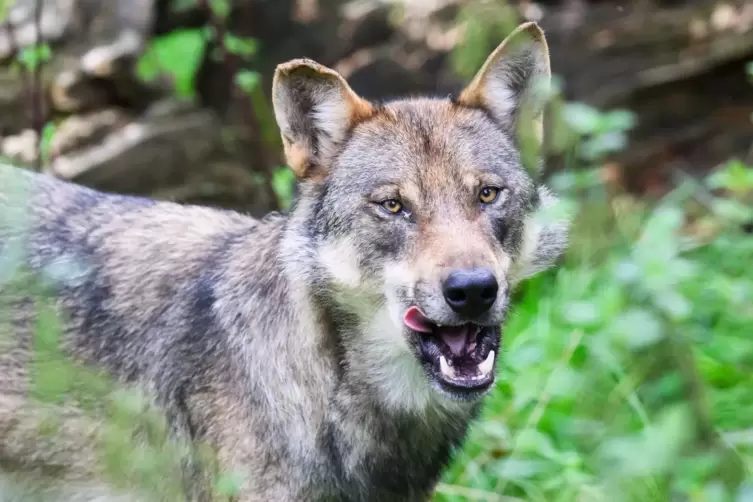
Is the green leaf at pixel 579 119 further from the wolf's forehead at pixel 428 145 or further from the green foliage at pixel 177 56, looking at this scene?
the green foliage at pixel 177 56

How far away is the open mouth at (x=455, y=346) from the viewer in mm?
3381

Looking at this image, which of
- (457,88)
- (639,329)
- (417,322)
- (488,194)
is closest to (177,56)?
(457,88)

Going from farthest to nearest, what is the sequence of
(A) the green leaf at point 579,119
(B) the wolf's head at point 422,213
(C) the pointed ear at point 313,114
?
(C) the pointed ear at point 313,114 < (B) the wolf's head at point 422,213 < (A) the green leaf at point 579,119

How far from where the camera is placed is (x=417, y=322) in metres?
3.40

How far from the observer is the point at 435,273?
10.6ft

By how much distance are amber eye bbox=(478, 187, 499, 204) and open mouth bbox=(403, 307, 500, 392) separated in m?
0.54

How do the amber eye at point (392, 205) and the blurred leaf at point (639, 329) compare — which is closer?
the blurred leaf at point (639, 329)

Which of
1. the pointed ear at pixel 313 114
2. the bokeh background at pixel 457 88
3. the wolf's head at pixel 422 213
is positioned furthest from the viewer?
the bokeh background at pixel 457 88

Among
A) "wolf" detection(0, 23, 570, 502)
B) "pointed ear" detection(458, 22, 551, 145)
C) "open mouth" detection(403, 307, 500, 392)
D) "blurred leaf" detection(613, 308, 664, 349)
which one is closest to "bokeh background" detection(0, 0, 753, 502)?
"pointed ear" detection(458, 22, 551, 145)

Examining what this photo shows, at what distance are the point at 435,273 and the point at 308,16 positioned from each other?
18.3ft

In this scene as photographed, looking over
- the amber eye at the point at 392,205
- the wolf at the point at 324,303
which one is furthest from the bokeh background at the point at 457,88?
the amber eye at the point at 392,205

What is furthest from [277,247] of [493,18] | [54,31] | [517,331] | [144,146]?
[54,31]

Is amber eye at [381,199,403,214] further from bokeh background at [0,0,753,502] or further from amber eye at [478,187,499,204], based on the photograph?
bokeh background at [0,0,753,502]

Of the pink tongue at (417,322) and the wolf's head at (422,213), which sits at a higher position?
the wolf's head at (422,213)
